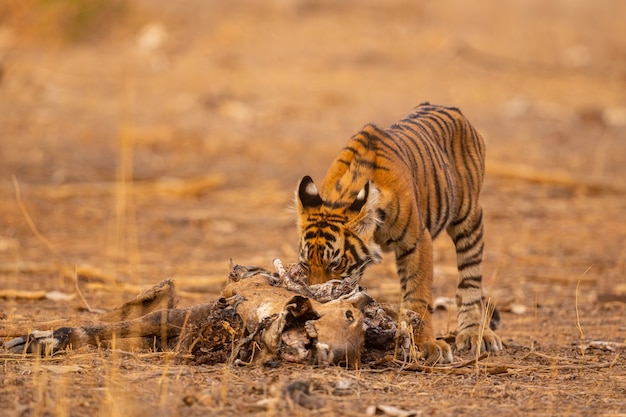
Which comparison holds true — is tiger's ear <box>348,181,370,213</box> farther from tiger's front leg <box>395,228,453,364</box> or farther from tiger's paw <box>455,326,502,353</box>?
tiger's paw <box>455,326,502,353</box>

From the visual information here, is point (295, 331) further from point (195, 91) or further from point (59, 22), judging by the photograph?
point (59, 22)

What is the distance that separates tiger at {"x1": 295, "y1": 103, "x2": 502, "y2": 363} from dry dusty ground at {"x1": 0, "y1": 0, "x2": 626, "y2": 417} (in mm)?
493

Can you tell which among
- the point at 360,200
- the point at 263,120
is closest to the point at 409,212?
the point at 360,200

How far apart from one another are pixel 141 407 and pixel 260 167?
1030 cm

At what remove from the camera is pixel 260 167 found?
14367 mm

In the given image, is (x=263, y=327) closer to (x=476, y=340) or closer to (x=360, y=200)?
(x=360, y=200)

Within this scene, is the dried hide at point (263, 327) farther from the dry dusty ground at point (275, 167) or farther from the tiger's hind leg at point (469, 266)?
the tiger's hind leg at point (469, 266)

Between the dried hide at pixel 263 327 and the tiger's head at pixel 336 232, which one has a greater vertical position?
the tiger's head at pixel 336 232

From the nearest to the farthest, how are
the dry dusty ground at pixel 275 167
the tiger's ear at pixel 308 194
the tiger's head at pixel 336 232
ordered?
the dry dusty ground at pixel 275 167, the tiger's head at pixel 336 232, the tiger's ear at pixel 308 194

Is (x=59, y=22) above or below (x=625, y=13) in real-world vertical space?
below

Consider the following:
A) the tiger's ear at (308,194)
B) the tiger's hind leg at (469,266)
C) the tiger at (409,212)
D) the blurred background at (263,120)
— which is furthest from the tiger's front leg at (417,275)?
the blurred background at (263,120)

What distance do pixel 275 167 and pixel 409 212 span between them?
857 centimetres

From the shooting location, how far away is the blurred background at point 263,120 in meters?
10.1

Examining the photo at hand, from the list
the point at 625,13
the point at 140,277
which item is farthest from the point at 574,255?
the point at 625,13
